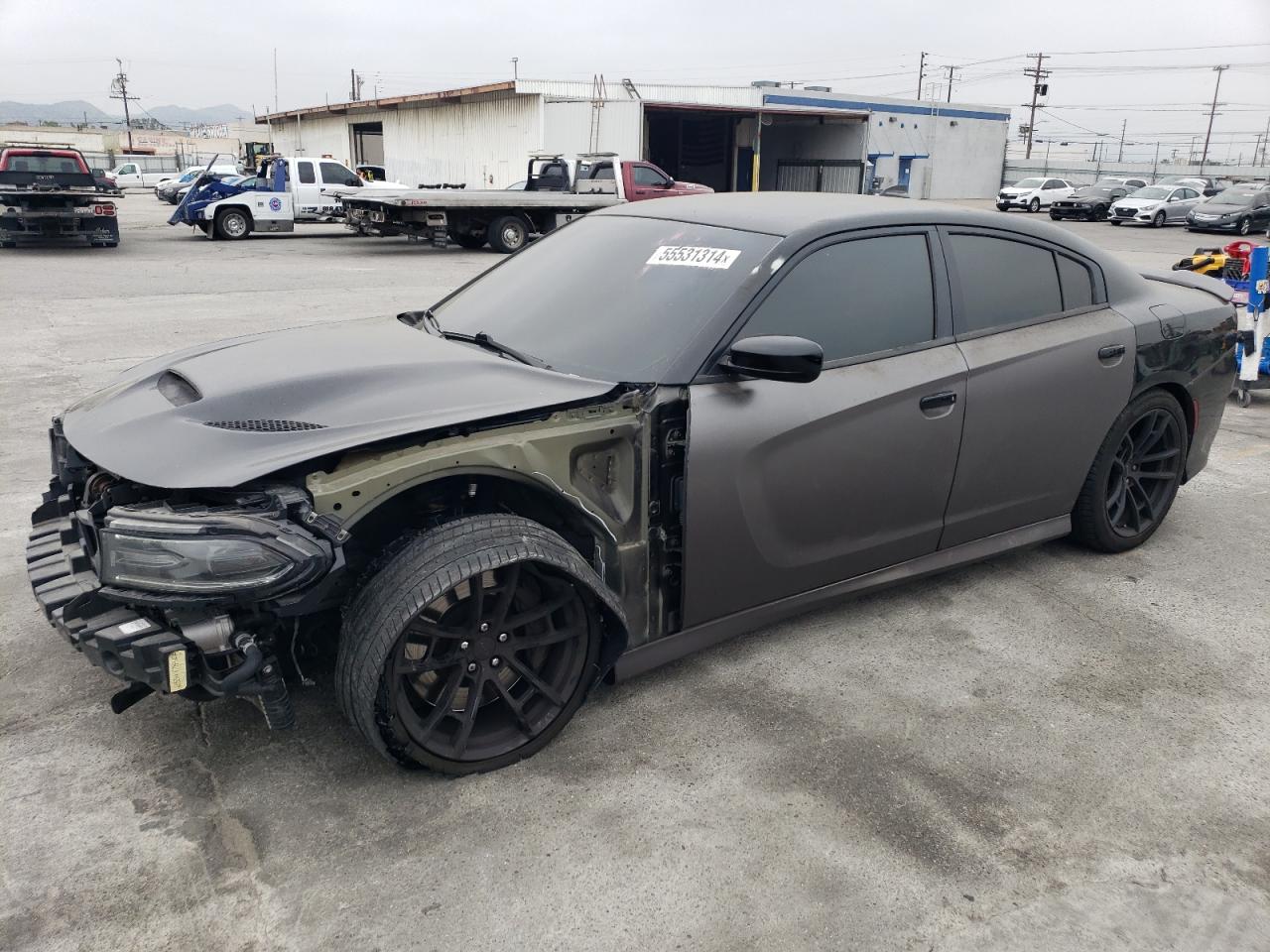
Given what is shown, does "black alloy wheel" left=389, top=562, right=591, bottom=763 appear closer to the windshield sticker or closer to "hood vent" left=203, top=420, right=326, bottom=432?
"hood vent" left=203, top=420, right=326, bottom=432

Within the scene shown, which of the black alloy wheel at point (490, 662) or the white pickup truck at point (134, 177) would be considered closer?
the black alloy wheel at point (490, 662)

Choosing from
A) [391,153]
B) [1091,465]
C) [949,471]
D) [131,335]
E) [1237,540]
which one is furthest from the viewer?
[391,153]

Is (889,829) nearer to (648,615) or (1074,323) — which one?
(648,615)

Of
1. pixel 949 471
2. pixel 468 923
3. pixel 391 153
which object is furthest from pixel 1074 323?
pixel 391 153

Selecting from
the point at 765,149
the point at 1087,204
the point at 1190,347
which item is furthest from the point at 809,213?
the point at 765,149

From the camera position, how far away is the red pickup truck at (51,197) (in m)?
17.2

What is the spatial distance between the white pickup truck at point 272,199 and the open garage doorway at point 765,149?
62.0ft

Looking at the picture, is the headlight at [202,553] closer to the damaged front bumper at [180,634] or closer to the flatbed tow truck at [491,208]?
the damaged front bumper at [180,634]

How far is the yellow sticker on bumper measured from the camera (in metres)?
2.33

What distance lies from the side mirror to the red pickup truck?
18149mm

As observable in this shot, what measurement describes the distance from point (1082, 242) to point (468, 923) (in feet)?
11.8

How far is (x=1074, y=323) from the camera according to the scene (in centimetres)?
394

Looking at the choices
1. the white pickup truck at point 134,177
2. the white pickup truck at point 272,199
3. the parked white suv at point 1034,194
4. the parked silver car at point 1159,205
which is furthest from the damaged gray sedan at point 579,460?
the white pickup truck at point 134,177

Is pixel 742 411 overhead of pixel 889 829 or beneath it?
overhead
